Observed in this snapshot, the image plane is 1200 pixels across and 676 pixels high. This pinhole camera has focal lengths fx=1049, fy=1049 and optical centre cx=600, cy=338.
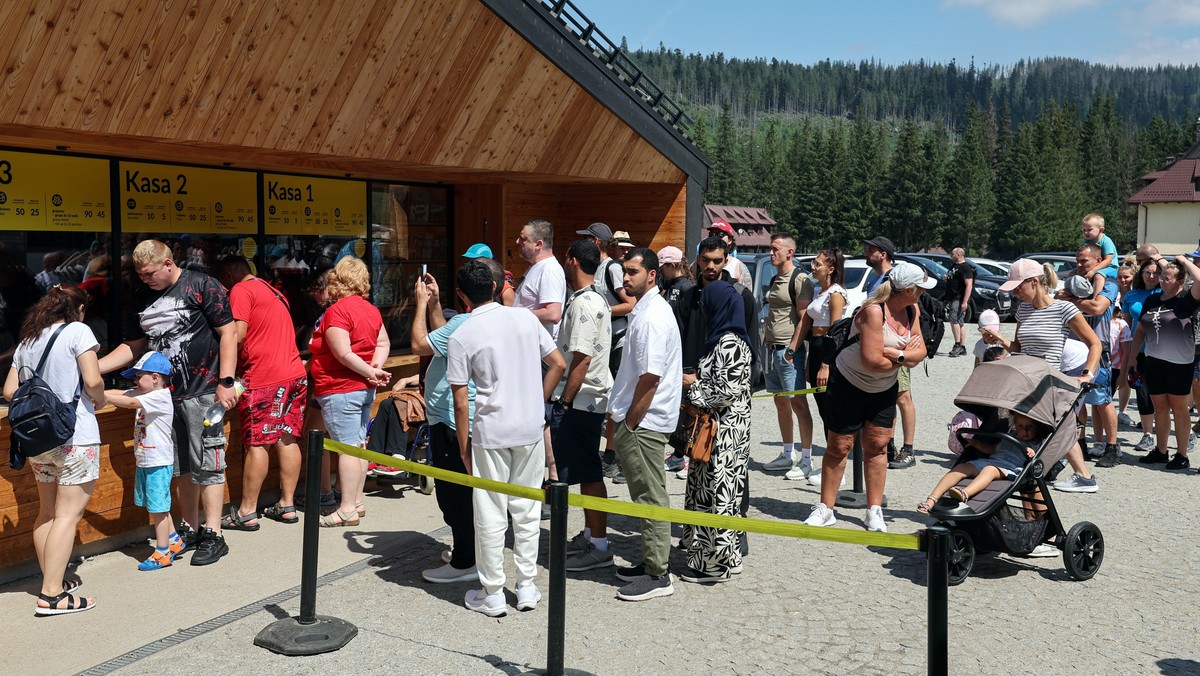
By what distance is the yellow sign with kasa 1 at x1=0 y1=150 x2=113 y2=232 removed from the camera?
7.17m

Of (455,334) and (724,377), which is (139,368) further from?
(724,377)

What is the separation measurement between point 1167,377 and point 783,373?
3.49m

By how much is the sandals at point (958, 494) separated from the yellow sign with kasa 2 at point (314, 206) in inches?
247

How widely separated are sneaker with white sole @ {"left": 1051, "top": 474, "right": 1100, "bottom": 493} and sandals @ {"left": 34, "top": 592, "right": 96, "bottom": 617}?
24.2 feet

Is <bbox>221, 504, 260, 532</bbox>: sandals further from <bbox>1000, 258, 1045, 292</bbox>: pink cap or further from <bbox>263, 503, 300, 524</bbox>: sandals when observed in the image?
<bbox>1000, 258, 1045, 292</bbox>: pink cap

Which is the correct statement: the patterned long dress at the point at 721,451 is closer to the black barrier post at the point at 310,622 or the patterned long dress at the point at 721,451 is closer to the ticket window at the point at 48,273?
the black barrier post at the point at 310,622

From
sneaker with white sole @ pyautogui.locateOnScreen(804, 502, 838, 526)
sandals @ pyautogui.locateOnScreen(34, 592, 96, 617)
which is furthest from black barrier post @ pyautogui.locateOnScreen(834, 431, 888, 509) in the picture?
sandals @ pyautogui.locateOnScreen(34, 592, 96, 617)

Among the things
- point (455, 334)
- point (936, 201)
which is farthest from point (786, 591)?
point (936, 201)

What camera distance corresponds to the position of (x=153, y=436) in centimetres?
647

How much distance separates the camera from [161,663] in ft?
16.5

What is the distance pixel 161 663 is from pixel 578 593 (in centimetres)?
229

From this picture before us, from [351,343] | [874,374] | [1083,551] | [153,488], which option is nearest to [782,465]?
[874,374]

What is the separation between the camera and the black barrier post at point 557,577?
4602 mm

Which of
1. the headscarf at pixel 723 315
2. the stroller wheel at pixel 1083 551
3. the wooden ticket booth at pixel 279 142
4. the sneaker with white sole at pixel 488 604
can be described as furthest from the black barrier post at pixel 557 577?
the wooden ticket booth at pixel 279 142
